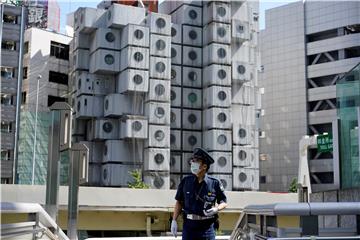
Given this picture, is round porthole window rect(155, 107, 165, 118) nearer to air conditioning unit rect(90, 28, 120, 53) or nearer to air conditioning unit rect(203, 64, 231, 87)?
air conditioning unit rect(203, 64, 231, 87)

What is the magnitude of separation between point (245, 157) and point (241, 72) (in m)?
6.52

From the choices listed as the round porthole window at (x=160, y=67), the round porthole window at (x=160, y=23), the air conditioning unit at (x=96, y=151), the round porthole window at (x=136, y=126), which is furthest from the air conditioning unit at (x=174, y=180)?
the round porthole window at (x=160, y=23)

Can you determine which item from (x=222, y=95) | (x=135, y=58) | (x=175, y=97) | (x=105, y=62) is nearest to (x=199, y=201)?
(x=135, y=58)

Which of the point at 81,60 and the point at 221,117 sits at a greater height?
the point at 81,60

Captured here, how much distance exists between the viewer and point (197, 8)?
42.3 meters

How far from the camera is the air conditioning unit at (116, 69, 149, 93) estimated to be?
37094 mm

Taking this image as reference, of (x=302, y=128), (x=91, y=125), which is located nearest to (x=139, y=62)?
(x=91, y=125)

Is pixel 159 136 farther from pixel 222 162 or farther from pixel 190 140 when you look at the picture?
pixel 222 162

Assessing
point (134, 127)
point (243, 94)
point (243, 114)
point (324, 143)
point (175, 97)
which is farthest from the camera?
point (243, 94)

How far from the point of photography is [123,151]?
1487 inches

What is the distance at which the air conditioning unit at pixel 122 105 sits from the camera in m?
37.8

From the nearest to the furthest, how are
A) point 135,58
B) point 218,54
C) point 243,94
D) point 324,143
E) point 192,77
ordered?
1. point 324,143
2. point 135,58
3. point 218,54
4. point 192,77
5. point 243,94

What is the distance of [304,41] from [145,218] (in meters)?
34.1

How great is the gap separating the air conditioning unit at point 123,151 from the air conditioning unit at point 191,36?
918cm
